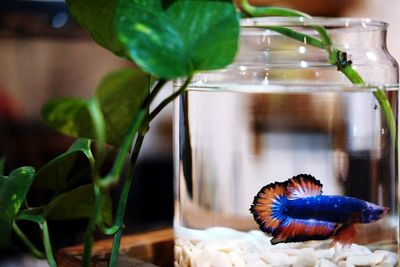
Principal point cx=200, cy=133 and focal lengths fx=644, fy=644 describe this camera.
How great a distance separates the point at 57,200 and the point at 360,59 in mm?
197

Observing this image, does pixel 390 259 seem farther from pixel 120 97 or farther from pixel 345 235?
pixel 120 97

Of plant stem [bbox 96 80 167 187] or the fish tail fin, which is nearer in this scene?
plant stem [bbox 96 80 167 187]

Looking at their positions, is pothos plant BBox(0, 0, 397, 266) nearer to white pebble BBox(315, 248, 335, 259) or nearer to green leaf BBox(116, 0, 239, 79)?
green leaf BBox(116, 0, 239, 79)

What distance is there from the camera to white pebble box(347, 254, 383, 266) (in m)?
0.37

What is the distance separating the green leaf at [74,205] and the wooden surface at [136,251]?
7cm

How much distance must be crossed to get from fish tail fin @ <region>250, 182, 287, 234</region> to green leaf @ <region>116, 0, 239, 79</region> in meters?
0.11

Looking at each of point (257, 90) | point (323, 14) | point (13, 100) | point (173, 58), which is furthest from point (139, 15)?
point (13, 100)

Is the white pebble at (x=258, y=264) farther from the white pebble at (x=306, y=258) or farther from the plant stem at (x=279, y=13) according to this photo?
the plant stem at (x=279, y=13)

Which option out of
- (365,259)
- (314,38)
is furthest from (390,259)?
(314,38)

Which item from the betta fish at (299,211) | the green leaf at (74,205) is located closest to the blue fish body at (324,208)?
the betta fish at (299,211)

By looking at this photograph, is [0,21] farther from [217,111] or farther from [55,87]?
[217,111]

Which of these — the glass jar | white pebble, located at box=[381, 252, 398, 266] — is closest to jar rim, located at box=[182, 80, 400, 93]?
the glass jar

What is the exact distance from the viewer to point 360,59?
39 cm

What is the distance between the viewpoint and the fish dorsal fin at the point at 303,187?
35 cm
